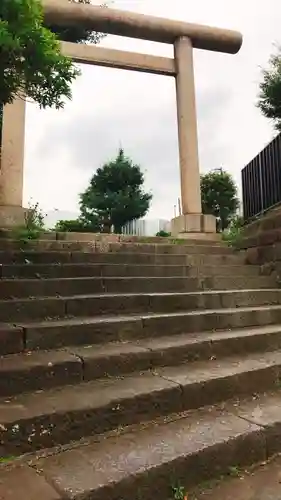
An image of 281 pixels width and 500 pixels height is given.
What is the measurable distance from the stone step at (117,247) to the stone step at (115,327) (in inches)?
78.9

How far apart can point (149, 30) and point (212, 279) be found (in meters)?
6.43

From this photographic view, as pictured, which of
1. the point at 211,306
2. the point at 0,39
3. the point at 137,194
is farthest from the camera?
the point at 137,194

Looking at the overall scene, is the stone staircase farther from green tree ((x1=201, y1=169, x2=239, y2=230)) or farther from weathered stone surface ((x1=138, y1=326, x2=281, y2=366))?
green tree ((x1=201, y1=169, x2=239, y2=230))

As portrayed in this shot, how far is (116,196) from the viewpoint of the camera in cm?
1535

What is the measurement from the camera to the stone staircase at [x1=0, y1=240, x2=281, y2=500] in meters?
1.62

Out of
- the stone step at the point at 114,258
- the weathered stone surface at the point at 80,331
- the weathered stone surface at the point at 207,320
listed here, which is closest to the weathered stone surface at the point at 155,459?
the weathered stone surface at the point at 80,331

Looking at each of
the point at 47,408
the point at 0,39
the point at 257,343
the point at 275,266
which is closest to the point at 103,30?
the point at 275,266

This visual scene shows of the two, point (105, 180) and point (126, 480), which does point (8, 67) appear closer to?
point (126, 480)

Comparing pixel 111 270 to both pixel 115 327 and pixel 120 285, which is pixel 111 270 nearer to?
pixel 120 285

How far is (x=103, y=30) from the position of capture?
321 inches

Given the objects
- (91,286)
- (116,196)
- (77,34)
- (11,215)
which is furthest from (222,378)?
(116,196)

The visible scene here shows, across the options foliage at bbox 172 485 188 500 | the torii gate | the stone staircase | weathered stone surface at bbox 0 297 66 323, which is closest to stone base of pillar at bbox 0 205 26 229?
the torii gate

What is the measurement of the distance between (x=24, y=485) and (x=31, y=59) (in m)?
2.41

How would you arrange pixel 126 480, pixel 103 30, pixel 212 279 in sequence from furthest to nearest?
pixel 103 30 < pixel 212 279 < pixel 126 480
